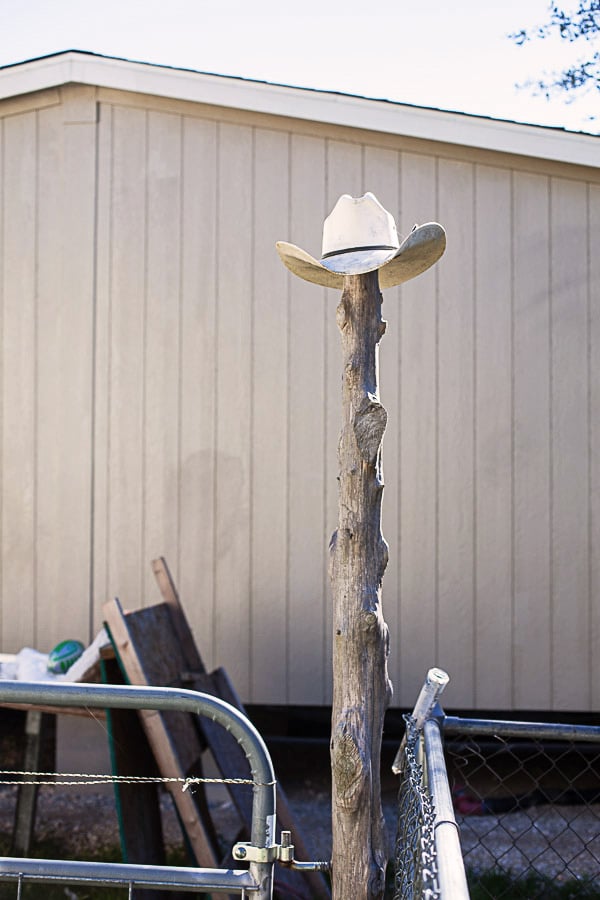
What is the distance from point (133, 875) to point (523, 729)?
1.01 metres

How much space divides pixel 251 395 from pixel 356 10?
3.91m

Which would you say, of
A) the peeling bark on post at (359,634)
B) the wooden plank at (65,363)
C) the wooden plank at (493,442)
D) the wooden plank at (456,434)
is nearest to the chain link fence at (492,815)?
the peeling bark on post at (359,634)

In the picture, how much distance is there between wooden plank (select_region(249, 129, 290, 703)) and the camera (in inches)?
192

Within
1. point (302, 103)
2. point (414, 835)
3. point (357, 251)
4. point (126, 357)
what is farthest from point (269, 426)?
point (414, 835)

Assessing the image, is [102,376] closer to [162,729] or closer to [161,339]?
[161,339]

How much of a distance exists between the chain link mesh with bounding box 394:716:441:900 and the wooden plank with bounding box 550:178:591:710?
2.49 metres

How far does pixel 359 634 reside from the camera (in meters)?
2.11

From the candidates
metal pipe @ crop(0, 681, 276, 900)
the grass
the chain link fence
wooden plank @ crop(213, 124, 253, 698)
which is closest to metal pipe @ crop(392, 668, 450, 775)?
the chain link fence

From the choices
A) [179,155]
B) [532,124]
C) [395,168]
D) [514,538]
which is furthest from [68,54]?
[514,538]

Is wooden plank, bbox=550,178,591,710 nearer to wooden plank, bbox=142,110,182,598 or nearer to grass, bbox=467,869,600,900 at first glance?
grass, bbox=467,869,600,900

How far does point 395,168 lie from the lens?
4930 mm

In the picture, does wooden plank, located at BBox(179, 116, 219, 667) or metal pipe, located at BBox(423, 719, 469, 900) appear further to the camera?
wooden plank, located at BBox(179, 116, 219, 667)

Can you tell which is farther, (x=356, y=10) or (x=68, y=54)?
(x=356, y=10)

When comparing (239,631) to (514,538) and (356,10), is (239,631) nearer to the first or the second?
(514,538)
